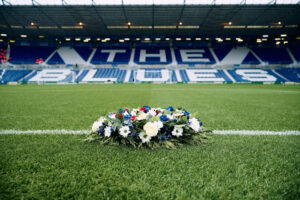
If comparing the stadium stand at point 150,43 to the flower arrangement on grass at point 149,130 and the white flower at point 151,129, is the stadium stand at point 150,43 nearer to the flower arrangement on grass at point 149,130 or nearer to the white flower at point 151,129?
the flower arrangement on grass at point 149,130

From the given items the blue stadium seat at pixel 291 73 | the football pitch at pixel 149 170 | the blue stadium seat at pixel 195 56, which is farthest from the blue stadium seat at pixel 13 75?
the blue stadium seat at pixel 291 73

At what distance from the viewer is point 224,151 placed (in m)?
1.78

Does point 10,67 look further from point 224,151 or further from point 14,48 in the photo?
point 224,151

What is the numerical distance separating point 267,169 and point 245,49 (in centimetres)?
4166

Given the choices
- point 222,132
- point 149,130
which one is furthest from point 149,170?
point 222,132

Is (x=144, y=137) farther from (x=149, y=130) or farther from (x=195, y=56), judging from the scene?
(x=195, y=56)

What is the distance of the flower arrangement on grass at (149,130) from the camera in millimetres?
1842

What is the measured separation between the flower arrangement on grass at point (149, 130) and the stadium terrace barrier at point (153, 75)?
2646 centimetres

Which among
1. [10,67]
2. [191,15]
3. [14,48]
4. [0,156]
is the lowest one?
[0,156]

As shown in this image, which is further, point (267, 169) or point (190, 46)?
point (190, 46)

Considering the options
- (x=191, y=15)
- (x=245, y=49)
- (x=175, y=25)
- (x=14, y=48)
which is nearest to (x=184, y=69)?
(x=175, y=25)

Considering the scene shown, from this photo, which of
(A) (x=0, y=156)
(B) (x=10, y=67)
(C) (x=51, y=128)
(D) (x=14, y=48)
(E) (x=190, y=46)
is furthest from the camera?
(E) (x=190, y=46)

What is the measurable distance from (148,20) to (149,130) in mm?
26914

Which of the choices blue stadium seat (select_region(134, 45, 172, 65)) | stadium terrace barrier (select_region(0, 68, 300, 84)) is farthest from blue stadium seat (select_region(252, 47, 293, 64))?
blue stadium seat (select_region(134, 45, 172, 65))
